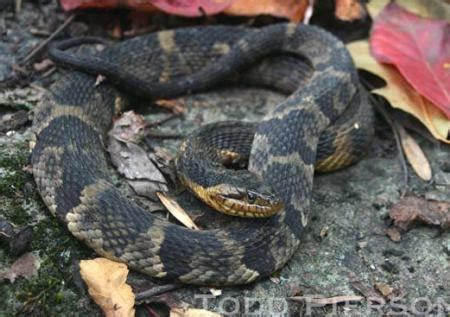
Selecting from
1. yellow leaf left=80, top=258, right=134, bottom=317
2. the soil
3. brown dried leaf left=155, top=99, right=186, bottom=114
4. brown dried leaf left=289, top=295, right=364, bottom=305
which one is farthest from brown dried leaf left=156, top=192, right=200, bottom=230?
brown dried leaf left=155, top=99, right=186, bottom=114

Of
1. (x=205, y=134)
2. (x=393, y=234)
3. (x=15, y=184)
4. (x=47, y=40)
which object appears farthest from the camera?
(x=47, y=40)

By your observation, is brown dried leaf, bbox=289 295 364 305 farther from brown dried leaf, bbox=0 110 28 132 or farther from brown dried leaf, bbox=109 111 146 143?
brown dried leaf, bbox=0 110 28 132

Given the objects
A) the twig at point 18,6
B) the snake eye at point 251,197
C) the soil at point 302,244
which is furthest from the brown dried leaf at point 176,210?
the twig at point 18,6

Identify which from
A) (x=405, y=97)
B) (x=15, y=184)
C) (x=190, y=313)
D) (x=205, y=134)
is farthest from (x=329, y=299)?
(x=15, y=184)

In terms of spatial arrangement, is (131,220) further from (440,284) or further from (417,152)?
(417,152)

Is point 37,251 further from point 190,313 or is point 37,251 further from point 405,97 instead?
point 405,97

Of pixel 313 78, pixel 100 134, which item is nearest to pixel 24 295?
pixel 100 134

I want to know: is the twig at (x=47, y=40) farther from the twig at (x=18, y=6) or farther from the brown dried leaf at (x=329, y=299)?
the brown dried leaf at (x=329, y=299)
